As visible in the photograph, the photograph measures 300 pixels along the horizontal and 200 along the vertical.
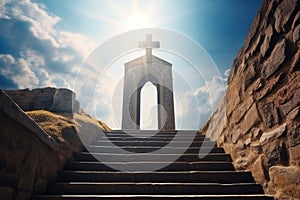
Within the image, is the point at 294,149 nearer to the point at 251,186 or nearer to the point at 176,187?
the point at 251,186

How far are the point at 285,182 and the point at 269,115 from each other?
0.69 m

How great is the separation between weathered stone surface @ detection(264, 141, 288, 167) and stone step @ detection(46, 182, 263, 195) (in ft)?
1.33

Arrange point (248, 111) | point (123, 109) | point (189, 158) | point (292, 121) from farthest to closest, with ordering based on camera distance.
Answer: point (123, 109) < point (189, 158) < point (248, 111) < point (292, 121)

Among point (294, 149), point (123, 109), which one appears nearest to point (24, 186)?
point (294, 149)

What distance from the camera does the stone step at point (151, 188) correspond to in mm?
2312

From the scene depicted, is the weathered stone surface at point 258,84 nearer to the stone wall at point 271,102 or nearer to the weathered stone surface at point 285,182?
the stone wall at point 271,102

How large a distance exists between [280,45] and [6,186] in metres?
2.78

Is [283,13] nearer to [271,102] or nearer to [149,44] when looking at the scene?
[271,102]

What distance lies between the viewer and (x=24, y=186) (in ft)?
6.27

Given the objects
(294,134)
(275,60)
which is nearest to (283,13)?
(275,60)

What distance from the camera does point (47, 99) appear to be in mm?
4801

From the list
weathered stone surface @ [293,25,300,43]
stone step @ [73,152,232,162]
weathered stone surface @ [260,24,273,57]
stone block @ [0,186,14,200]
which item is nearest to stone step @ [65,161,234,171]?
stone step @ [73,152,232,162]

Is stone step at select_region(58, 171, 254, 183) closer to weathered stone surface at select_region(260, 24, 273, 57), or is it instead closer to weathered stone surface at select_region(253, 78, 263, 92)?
weathered stone surface at select_region(253, 78, 263, 92)

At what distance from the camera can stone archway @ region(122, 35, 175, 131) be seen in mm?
12117
